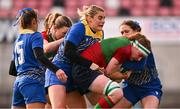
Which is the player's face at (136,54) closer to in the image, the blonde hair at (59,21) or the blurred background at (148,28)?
the blonde hair at (59,21)

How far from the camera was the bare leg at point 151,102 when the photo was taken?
26.9 ft

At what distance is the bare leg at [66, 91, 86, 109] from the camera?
7.89m

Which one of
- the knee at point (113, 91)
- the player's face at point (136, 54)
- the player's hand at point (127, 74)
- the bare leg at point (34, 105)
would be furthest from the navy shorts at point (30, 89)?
the player's face at point (136, 54)

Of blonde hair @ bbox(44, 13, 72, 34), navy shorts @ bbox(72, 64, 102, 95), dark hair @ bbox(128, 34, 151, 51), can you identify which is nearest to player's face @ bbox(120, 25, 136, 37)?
dark hair @ bbox(128, 34, 151, 51)

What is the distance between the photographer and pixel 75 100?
793cm

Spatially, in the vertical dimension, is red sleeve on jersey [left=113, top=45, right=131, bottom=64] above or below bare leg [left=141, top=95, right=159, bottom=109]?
above

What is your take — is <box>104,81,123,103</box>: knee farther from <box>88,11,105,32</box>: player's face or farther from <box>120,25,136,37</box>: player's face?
<box>120,25,136,37</box>: player's face

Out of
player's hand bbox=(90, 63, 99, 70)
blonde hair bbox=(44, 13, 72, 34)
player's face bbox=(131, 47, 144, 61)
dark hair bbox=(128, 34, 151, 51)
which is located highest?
blonde hair bbox=(44, 13, 72, 34)

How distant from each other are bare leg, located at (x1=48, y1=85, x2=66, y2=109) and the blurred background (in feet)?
43.5

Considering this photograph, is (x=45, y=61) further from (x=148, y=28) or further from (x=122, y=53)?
(x=148, y=28)

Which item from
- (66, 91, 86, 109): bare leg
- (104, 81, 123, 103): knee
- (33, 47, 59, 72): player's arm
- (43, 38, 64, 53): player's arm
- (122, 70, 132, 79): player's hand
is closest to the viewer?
(104, 81, 123, 103): knee

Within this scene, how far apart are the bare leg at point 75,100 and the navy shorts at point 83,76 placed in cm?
48

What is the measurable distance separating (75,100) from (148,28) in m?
13.5

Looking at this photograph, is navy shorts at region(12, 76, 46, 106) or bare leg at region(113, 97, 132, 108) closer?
navy shorts at region(12, 76, 46, 106)
